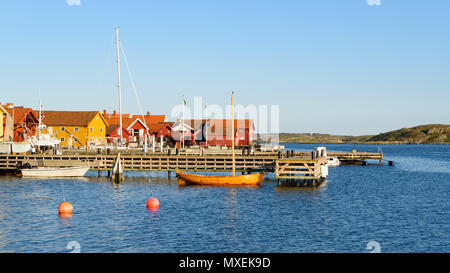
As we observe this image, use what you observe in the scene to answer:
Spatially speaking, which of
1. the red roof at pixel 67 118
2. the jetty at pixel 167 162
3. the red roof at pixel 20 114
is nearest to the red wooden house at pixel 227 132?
the red roof at pixel 67 118

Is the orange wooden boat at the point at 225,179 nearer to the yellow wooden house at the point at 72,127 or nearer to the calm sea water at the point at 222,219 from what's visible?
the calm sea water at the point at 222,219

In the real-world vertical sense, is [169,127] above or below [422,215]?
above

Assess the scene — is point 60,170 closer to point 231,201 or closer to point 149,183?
point 149,183

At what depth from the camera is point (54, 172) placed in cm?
5762

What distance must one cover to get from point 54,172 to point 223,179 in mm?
22292

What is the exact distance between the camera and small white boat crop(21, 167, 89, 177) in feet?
188

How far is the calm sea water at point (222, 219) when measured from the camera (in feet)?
80.5

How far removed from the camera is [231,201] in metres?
40.4

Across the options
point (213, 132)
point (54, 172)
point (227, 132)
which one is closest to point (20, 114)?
point (54, 172)

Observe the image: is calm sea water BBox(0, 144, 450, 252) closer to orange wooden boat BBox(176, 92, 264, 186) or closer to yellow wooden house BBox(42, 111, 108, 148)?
orange wooden boat BBox(176, 92, 264, 186)

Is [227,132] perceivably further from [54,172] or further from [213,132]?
[54,172]

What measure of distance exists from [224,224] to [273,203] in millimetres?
10231

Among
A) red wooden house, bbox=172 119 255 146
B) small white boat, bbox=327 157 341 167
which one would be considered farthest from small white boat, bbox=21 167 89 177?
small white boat, bbox=327 157 341 167
